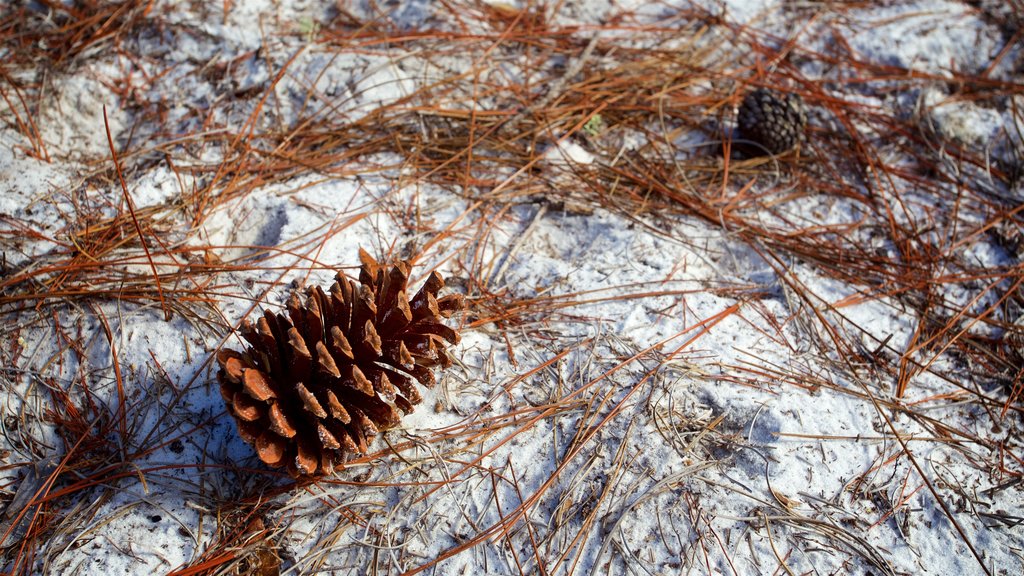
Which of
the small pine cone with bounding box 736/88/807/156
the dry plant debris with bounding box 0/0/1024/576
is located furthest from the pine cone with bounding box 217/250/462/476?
the small pine cone with bounding box 736/88/807/156

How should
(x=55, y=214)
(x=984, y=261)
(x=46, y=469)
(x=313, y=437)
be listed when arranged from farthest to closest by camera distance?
(x=984, y=261) < (x=55, y=214) < (x=46, y=469) < (x=313, y=437)

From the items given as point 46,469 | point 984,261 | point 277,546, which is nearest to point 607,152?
point 984,261

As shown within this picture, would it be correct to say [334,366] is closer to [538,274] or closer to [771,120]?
[538,274]

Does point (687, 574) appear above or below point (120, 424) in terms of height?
below

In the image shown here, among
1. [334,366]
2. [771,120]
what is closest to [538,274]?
[334,366]

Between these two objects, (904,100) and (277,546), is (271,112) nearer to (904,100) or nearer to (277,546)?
(277,546)

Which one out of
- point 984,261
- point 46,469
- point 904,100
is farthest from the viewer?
point 904,100
